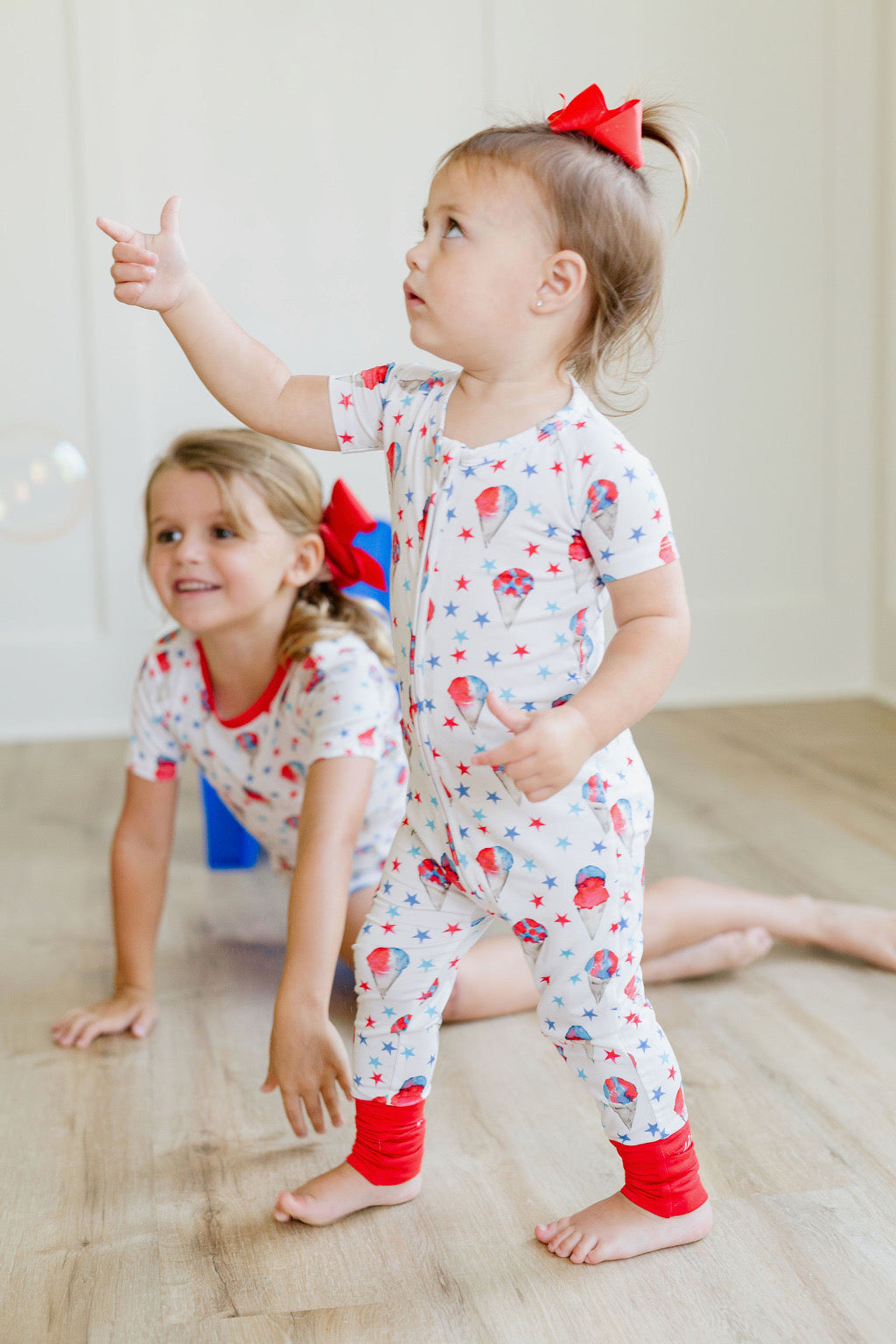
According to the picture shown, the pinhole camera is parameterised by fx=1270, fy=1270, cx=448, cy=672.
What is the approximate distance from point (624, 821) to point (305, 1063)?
0.91 feet

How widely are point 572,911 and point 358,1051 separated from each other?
7.4 inches

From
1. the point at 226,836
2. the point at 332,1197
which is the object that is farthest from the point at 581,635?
the point at 226,836

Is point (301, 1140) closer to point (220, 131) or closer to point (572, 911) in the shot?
point (572, 911)

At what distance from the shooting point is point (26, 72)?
2.10 m

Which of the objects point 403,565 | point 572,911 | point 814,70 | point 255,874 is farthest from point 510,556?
point 814,70

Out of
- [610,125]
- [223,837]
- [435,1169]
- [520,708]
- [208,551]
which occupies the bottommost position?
[435,1169]

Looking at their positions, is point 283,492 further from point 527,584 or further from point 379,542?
point 527,584

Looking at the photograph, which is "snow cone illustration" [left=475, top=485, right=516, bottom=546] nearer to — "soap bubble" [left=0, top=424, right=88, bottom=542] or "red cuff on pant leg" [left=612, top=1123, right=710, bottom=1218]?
"red cuff on pant leg" [left=612, top=1123, right=710, bottom=1218]

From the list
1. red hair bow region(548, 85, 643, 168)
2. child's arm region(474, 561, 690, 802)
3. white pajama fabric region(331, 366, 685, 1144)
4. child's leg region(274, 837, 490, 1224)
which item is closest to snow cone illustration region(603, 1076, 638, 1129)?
white pajama fabric region(331, 366, 685, 1144)

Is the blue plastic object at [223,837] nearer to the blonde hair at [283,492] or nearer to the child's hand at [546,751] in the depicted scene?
the blonde hair at [283,492]

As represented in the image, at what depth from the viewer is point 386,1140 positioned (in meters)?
0.83

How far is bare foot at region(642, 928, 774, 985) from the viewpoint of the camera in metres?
1.17

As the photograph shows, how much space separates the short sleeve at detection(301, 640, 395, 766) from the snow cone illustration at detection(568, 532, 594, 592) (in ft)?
1.14

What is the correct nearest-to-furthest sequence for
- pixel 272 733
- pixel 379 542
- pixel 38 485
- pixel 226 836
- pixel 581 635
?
1. pixel 581 635
2. pixel 272 733
3. pixel 38 485
4. pixel 379 542
5. pixel 226 836
